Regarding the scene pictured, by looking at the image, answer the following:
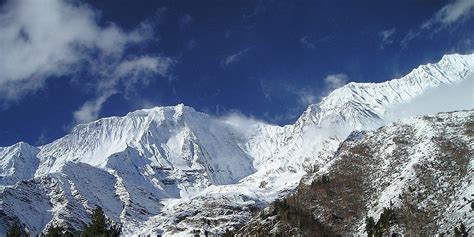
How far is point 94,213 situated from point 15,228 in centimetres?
1559

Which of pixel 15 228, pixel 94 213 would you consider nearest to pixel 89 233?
pixel 94 213

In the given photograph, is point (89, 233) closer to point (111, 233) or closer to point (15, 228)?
point (111, 233)

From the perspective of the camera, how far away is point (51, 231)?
379 feet

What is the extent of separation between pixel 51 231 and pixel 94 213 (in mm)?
8534

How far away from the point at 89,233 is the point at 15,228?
1510 cm

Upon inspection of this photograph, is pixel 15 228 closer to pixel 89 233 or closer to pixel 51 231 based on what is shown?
pixel 51 231

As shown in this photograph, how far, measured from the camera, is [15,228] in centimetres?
11750

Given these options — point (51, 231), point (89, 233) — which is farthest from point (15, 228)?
point (89, 233)

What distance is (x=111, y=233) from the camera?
114062mm

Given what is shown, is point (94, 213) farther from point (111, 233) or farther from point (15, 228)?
point (15, 228)

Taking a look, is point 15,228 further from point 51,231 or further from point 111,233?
point 111,233

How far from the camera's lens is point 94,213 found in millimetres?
116312

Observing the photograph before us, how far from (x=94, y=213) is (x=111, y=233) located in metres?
5.43
